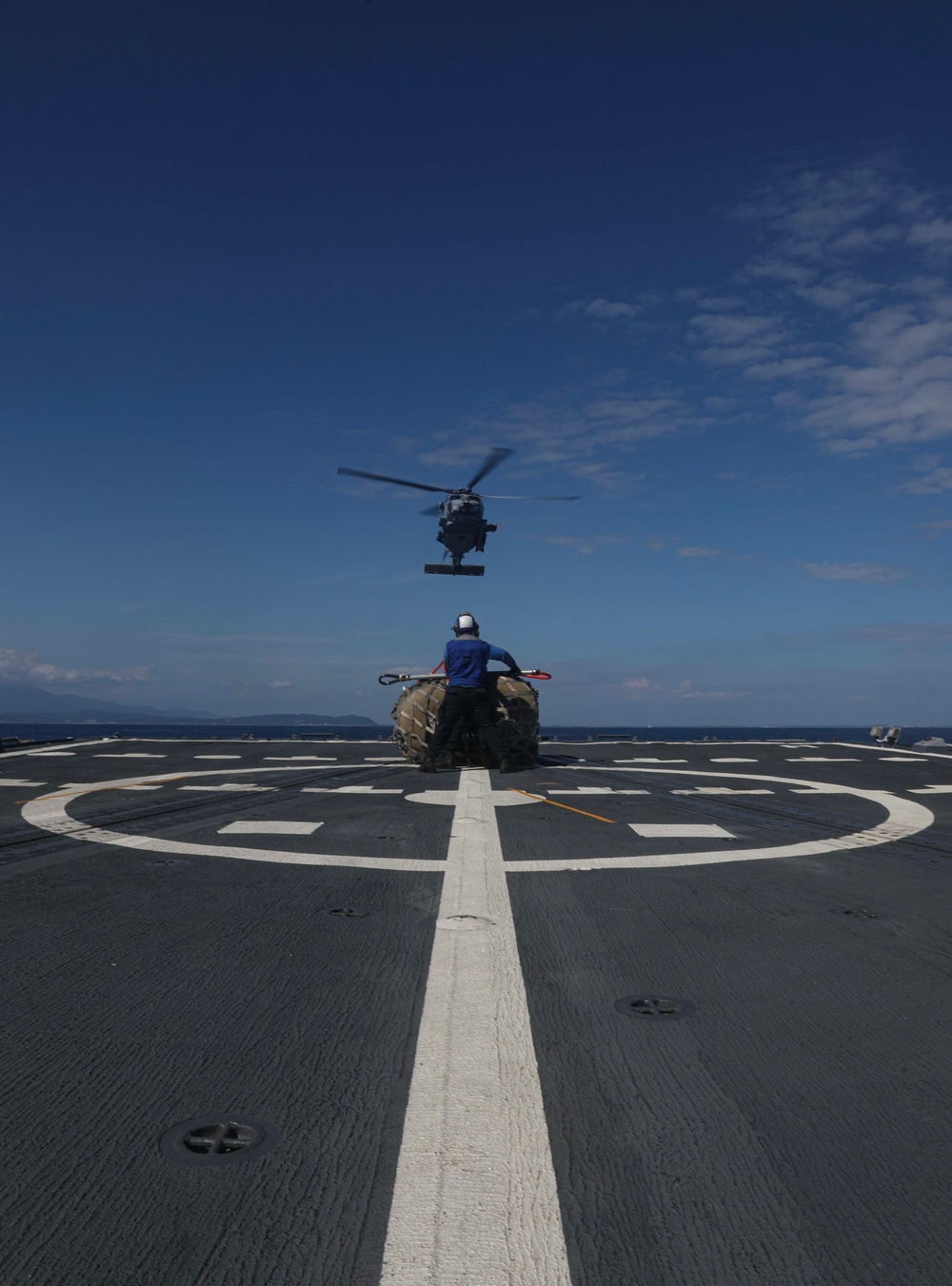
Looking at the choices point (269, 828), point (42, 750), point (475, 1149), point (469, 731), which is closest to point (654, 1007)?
point (475, 1149)

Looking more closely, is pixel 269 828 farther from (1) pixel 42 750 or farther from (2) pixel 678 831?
(1) pixel 42 750

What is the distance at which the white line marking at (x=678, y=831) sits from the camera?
7.76 meters

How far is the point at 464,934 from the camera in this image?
14.5 feet

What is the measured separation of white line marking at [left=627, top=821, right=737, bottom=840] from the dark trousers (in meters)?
5.74

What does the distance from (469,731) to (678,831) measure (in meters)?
7.16

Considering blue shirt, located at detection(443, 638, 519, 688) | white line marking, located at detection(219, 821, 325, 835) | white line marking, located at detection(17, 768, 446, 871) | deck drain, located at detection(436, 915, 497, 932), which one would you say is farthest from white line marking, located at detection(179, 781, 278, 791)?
deck drain, located at detection(436, 915, 497, 932)

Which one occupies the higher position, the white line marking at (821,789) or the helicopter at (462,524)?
the helicopter at (462,524)

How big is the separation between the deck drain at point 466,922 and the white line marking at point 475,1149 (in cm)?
47

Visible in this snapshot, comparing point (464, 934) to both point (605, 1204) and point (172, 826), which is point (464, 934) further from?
point (172, 826)

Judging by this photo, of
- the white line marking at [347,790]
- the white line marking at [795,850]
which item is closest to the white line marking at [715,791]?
the white line marking at [795,850]

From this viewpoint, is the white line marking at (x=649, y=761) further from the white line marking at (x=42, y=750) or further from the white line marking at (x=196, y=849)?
the white line marking at (x=42, y=750)

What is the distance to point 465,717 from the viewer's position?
1427 cm

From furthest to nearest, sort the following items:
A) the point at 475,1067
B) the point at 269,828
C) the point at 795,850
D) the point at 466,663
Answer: the point at 466,663
the point at 269,828
the point at 795,850
the point at 475,1067

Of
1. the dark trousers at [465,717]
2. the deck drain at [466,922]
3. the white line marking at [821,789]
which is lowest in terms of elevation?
the deck drain at [466,922]
